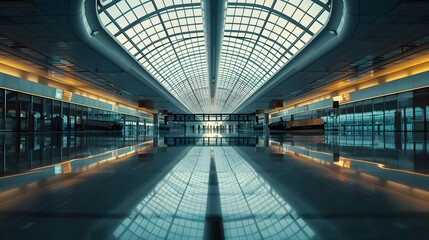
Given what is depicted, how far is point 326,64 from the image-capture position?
2455 cm

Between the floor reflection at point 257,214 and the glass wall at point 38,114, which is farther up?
the glass wall at point 38,114

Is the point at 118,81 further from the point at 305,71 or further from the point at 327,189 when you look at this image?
the point at 327,189

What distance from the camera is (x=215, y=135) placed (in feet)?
86.9

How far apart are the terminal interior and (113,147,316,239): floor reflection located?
13 mm

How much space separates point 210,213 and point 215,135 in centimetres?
2449

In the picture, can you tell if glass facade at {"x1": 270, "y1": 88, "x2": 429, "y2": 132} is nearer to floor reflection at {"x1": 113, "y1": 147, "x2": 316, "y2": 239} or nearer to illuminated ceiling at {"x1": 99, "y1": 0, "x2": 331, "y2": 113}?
illuminated ceiling at {"x1": 99, "y1": 0, "x2": 331, "y2": 113}

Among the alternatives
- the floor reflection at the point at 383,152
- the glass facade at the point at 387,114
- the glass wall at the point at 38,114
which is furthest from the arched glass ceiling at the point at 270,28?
the glass wall at the point at 38,114

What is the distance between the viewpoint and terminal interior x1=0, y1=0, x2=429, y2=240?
6.26ft

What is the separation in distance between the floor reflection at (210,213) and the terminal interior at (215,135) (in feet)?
0.04

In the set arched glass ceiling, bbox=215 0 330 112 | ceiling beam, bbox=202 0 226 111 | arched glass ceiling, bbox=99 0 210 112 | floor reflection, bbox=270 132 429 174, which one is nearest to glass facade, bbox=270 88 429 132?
arched glass ceiling, bbox=215 0 330 112

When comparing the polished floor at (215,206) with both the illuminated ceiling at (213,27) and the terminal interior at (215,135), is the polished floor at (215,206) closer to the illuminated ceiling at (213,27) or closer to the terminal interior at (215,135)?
the terminal interior at (215,135)

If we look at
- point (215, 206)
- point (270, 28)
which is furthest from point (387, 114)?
point (215, 206)

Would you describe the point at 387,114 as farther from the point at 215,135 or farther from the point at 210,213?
the point at 210,213

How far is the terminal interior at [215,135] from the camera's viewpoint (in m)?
1.91
